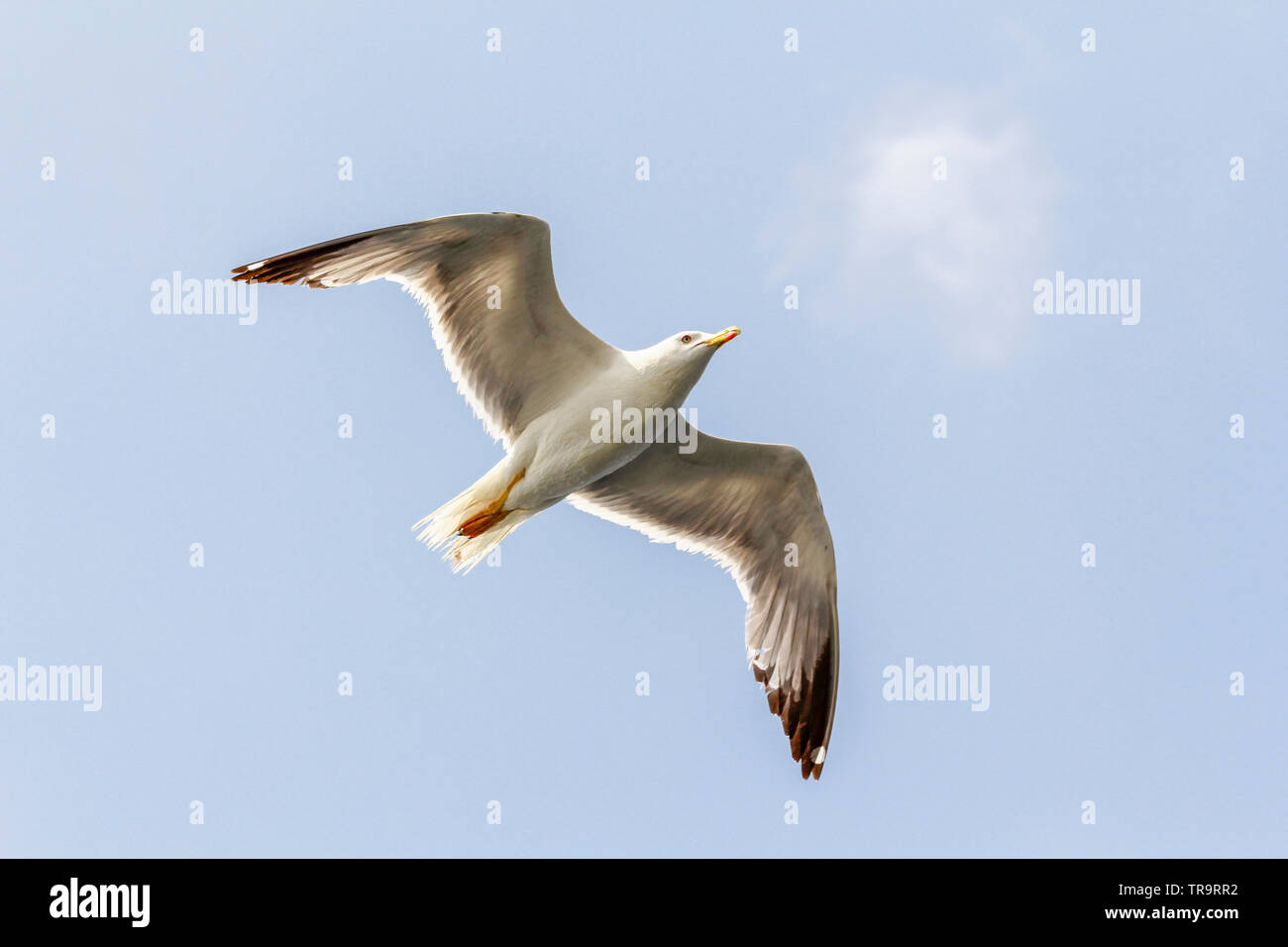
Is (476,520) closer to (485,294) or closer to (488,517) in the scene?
(488,517)

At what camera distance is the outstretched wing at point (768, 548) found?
32.7ft

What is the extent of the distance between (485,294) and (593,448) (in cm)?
125

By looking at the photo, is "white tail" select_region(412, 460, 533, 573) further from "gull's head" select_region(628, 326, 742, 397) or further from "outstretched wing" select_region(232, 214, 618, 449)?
"gull's head" select_region(628, 326, 742, 397)

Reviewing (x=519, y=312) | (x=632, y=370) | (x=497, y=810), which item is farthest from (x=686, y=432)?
(x=497, y=810)

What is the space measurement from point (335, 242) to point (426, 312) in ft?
2.50

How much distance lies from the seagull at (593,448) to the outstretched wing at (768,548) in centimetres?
1

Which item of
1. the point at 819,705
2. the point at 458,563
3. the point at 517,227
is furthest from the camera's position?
the point at 819,705

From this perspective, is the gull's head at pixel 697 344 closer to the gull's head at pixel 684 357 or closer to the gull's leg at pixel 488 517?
the gull's head at pixel 684 357

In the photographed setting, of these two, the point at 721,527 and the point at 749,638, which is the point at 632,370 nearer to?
the point at 721,527

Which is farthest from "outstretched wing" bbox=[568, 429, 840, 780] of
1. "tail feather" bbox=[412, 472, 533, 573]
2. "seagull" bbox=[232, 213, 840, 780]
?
"tail feather" bbox=[412, 472, 533, 573]

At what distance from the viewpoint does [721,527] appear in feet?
33.6

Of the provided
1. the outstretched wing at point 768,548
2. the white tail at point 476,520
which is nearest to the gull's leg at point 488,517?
the white tail at point 476,520

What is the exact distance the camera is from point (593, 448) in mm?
9039

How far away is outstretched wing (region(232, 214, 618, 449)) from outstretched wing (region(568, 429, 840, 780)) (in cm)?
100
